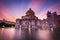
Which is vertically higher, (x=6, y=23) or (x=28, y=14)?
(x=28, y=14)

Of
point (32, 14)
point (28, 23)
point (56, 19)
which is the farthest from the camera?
point (32, 14)

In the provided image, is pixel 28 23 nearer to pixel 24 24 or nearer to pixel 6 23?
pixel 24 24

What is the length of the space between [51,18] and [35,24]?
26.2 ft

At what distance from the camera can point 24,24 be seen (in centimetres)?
3550

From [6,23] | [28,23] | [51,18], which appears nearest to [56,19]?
[51,18]

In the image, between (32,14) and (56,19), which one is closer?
(56,19)

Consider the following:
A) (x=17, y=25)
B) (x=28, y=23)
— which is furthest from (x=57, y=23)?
(x=17, y=25)

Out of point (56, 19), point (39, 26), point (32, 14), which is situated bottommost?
point (39, 26)

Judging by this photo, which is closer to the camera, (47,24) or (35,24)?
(47,24)

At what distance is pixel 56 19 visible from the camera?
1558 inches

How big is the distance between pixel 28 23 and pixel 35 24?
291cm

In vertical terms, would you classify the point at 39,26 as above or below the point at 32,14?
below

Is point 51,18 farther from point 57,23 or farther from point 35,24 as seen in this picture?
point 35,24

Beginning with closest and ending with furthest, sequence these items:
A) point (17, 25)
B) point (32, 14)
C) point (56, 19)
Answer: point (17, 25) < point (56, 19) < point (32, 14)
